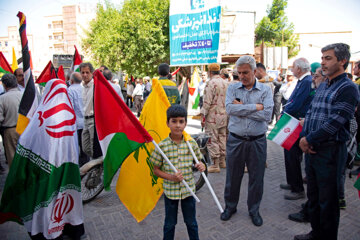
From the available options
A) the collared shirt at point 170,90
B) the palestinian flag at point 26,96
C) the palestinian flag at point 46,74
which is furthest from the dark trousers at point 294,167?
the palestinian flag at point 46,74

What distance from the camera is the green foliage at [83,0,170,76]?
17.3m

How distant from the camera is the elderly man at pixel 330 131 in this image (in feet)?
7.95

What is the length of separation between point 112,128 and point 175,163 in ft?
2.55

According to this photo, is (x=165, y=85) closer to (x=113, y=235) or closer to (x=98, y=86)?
(x=98, y=86)

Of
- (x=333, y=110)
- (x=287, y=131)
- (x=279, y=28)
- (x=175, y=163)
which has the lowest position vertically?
(x=175, y=163)

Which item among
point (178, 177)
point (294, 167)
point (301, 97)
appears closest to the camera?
point (178, 177)

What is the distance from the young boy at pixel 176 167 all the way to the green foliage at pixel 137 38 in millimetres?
15964

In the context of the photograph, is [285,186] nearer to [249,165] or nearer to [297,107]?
[297,107]

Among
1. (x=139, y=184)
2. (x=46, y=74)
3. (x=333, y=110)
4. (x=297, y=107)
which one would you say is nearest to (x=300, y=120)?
(x=297, y=107)

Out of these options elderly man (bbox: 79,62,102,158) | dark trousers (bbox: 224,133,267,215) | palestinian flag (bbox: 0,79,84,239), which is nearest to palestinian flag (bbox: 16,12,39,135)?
palestinian flag (bbox: 0,79,84,239)

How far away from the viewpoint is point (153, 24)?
17.5 metres

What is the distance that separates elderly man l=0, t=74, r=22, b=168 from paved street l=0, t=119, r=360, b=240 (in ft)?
6.09

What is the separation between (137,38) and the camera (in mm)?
17594

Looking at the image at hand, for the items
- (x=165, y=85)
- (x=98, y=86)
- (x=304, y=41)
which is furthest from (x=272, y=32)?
(x=98, y=86)
